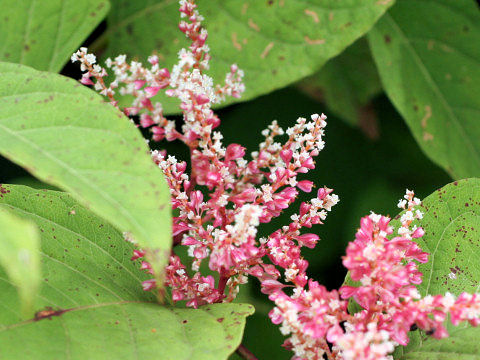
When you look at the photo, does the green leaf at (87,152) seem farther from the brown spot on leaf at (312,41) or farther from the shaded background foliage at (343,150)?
the shaded background foliage at (343,150)

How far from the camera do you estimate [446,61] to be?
2.11 metres

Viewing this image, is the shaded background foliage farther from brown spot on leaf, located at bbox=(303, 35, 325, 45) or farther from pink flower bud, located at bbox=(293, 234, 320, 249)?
pink flower bud, located at bbox=(293, 234, 320, 249)

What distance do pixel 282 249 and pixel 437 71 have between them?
4.26ft

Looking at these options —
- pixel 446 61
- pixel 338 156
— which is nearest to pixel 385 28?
pixel 446 61

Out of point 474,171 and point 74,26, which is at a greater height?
point 74,26

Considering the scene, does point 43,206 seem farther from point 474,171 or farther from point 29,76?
point 474,171

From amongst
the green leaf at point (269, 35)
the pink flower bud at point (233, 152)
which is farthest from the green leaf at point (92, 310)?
the green leaf at point (269, 35)

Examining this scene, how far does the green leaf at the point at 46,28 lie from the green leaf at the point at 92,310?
79 centimetres

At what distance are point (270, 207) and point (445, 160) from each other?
3.44 feet

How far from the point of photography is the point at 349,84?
8.42 feet

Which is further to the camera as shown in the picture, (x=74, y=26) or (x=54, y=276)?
(x=74, y=26)

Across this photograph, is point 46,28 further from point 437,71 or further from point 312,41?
point 437,71

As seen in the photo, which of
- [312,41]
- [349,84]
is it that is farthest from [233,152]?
[349,84]

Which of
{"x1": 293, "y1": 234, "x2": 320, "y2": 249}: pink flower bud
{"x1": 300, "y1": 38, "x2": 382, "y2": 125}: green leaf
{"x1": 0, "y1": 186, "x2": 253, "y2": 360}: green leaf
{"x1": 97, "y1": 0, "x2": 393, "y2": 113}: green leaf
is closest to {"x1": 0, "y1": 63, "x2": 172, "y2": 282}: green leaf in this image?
{"x1": 0, "y1": 186, "x2": 253, "y2": 360}: green leaf
